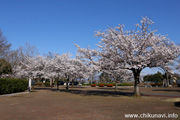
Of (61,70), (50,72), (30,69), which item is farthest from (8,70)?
(61,70)

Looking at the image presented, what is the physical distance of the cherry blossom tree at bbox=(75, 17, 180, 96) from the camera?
1723cm

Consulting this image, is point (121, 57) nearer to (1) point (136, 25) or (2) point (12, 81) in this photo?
(1) point (136, 25)

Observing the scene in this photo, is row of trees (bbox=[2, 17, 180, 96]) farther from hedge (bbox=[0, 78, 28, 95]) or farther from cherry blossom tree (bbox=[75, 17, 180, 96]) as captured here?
hedge (bbox=[0, 78, 28, 95])

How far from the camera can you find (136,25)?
1905 cm

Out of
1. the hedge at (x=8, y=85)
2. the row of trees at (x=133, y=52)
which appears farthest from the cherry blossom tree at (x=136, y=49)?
the hedge at (x=8, y=85)

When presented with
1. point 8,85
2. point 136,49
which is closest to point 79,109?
point 136,49

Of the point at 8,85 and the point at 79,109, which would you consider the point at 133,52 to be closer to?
the point at 79,109

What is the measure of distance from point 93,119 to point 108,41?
41.2 ft

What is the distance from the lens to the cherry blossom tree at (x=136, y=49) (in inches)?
679

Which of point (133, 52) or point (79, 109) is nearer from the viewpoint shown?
point (79, 109)

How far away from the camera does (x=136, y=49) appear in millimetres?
17156

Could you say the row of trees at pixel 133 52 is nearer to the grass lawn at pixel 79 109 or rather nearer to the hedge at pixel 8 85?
the grass lawn at pixel 79 109

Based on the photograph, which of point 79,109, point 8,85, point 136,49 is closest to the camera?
point 79,109

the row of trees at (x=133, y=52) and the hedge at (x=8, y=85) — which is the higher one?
the row of trees at (x=133, y=52)
